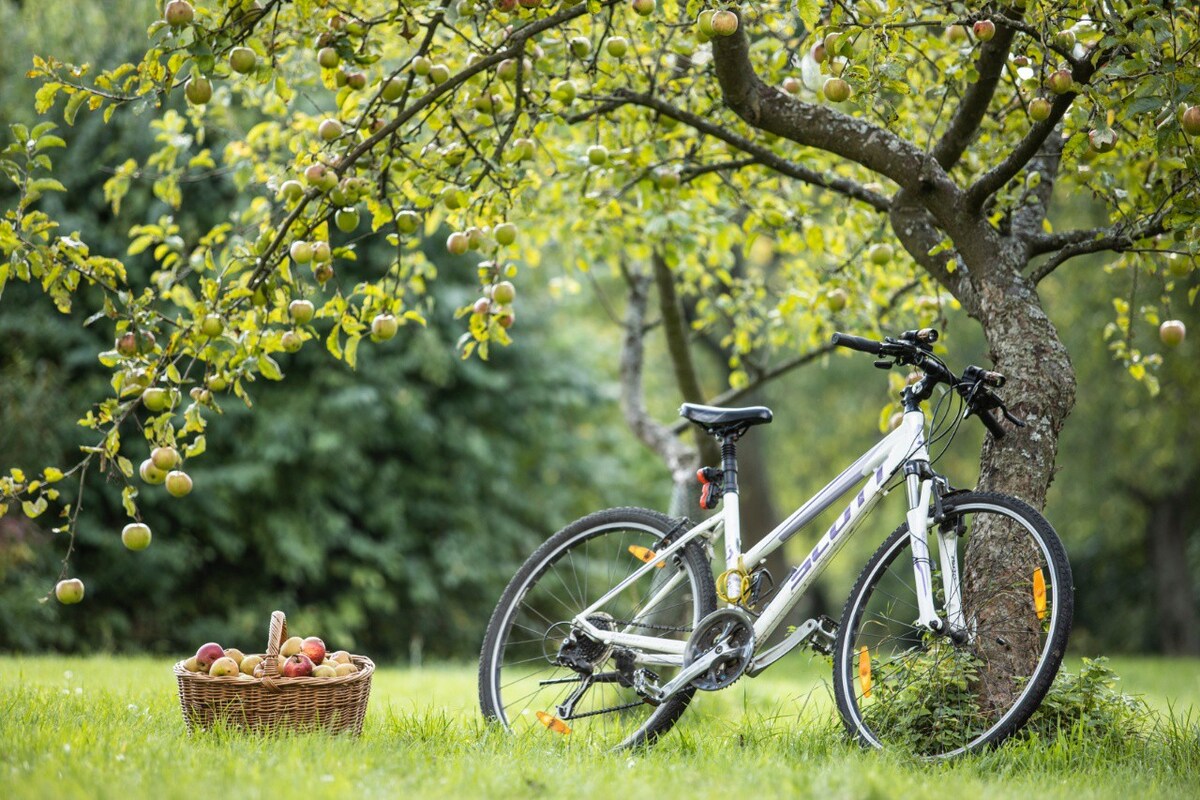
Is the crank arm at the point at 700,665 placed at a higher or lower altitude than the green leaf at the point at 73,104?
lower

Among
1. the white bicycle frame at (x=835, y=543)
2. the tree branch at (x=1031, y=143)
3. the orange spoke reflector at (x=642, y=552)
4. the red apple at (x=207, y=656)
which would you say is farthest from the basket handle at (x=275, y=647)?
the tree branch at (x=1031, y=143)

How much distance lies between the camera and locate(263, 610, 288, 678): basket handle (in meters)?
3.20

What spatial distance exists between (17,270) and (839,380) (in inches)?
416

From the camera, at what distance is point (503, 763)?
2.84 metres

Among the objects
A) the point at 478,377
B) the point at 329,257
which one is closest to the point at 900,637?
the point at 329,257

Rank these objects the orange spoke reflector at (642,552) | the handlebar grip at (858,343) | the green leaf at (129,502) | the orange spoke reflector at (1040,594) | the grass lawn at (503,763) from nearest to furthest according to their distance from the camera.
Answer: the grass lawn at (503,763) → the orange spoke reflector at (1040,594) → the handlebar grip at (858,343) → the green leaf at (129,502) → the orange spoke reflector at (642,552)

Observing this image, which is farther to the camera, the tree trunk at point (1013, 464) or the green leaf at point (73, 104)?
the green leaf at point (73, 104)

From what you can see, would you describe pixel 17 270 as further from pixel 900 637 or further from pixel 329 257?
pixel 900 637

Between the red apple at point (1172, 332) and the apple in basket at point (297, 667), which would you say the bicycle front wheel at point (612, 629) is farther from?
the red apple at point (1172, 332)

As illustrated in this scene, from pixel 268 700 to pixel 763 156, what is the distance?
2.60 metres

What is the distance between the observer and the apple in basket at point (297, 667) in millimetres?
3184

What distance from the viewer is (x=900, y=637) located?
323cm

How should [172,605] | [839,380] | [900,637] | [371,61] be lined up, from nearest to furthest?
1. [900,637]
2. [371,61]
3. [172,605]
4. [839,380]

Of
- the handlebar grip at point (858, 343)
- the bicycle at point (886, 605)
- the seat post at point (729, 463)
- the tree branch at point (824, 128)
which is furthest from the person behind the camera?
the tree branch at point (824, 128)
